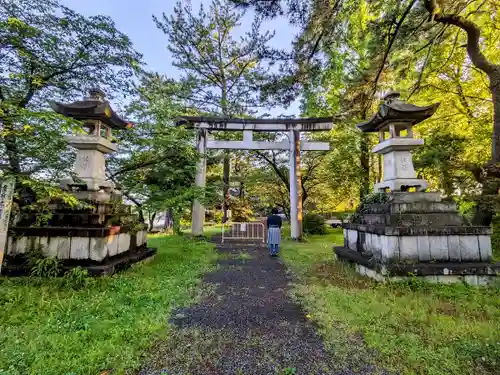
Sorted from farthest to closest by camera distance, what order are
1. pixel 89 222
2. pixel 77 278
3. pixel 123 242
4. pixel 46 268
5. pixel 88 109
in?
1. pixel 123 242
2. pixel 88 109
3. pixel 89 222
4. pixel 46 268
5. pixel 77 278

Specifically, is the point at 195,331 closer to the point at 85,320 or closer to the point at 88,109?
the point at 85,320

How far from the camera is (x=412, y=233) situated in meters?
4.05

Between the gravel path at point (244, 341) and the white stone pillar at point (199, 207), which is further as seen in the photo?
the white stone pillar at point (199, 207)

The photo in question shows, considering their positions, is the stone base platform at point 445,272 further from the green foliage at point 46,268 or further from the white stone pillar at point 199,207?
the white stone pillar at point 199,207

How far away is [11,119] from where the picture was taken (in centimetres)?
317

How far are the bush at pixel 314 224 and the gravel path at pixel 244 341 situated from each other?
9.25m

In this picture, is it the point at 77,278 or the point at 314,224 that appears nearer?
the point at 77,278

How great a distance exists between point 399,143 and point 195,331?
4.94 metres

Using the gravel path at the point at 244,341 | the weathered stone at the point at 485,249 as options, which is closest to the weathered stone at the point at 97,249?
the gravel path at the point at 244,341

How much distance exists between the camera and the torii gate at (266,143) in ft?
33.9

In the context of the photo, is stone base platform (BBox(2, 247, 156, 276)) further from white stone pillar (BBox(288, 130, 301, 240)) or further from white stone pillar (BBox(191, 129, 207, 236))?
white stone pillar (BBox(288, 130, 301, 240))

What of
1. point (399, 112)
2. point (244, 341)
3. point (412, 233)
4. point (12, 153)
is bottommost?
point (244, 341)

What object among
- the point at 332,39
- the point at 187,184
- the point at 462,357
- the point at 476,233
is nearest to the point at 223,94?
the point at 187,184

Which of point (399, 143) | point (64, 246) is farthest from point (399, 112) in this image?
point (64, 246)
